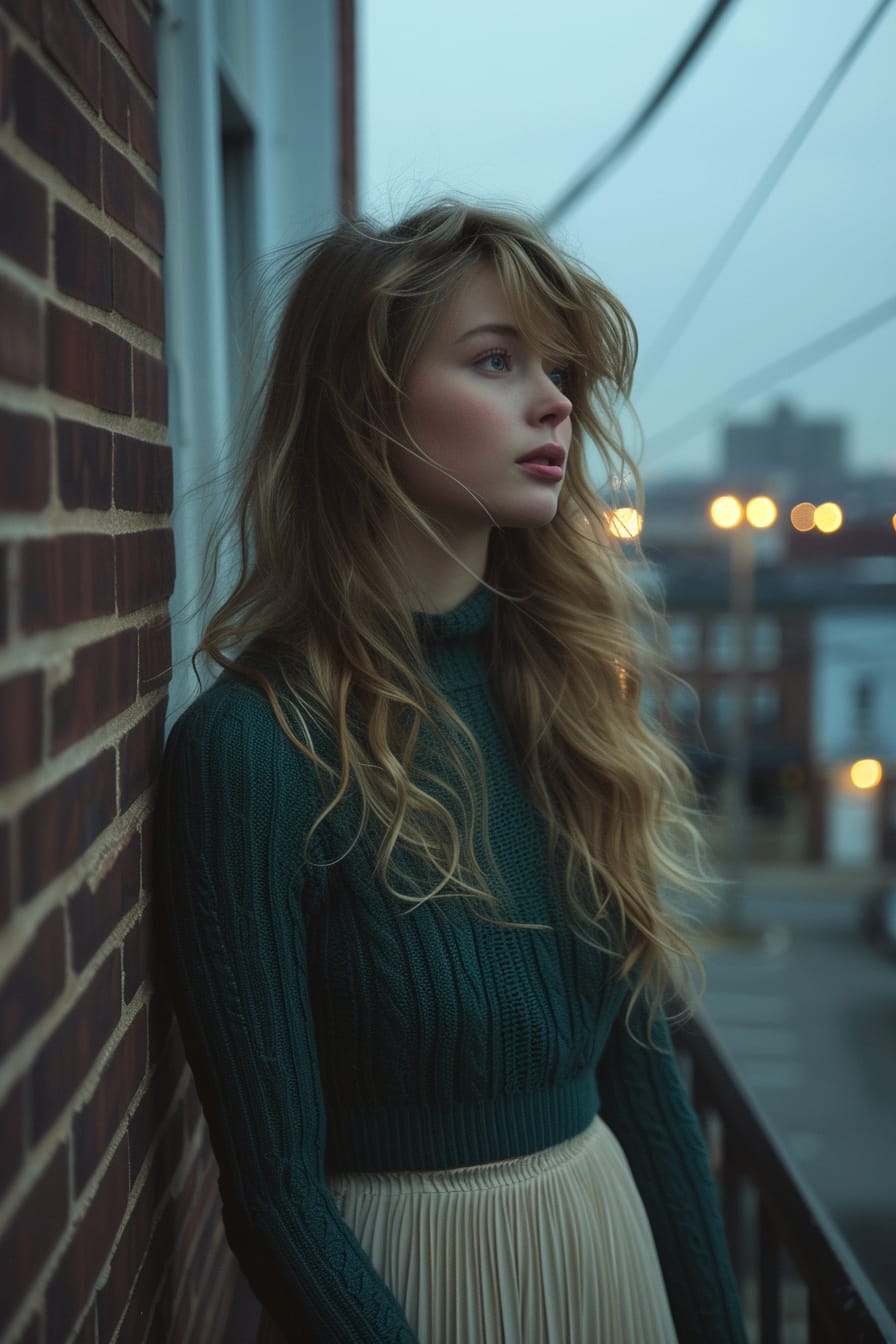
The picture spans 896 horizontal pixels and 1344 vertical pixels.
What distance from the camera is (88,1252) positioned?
90 centimetres

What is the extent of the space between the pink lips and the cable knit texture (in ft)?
0.65

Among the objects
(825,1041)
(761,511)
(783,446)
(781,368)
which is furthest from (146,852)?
(783,446)

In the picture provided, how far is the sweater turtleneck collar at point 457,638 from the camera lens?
1415 mm

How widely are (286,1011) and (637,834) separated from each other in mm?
537

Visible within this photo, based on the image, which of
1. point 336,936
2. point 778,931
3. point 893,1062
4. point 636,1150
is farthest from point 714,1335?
point 778,931

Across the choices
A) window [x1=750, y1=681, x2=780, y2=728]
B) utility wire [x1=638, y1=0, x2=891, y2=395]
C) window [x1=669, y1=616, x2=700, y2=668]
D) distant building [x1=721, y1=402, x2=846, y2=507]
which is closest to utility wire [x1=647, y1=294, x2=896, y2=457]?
utility wire [x1=638, y1=0, x2=891, y2=395]

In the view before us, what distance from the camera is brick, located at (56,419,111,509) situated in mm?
822

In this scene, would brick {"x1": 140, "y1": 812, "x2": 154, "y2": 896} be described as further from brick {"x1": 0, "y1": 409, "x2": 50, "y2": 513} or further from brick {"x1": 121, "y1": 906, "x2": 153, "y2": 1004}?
brick {"x1": 0, "y1": 409, "x2": 50, "y2": 513}

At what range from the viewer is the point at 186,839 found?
1129 mm

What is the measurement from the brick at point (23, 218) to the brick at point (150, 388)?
31 centimetres

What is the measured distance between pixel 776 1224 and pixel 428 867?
0.95 metres

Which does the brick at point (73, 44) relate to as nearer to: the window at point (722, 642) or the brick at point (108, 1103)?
the brick at point (108, 1103)

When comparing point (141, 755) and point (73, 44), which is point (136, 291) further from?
point (141, 755)

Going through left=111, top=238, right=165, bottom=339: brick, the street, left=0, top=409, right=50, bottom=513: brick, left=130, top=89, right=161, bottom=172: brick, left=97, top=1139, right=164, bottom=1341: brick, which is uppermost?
left=130, top=89, right=161, bottom=172: brick
